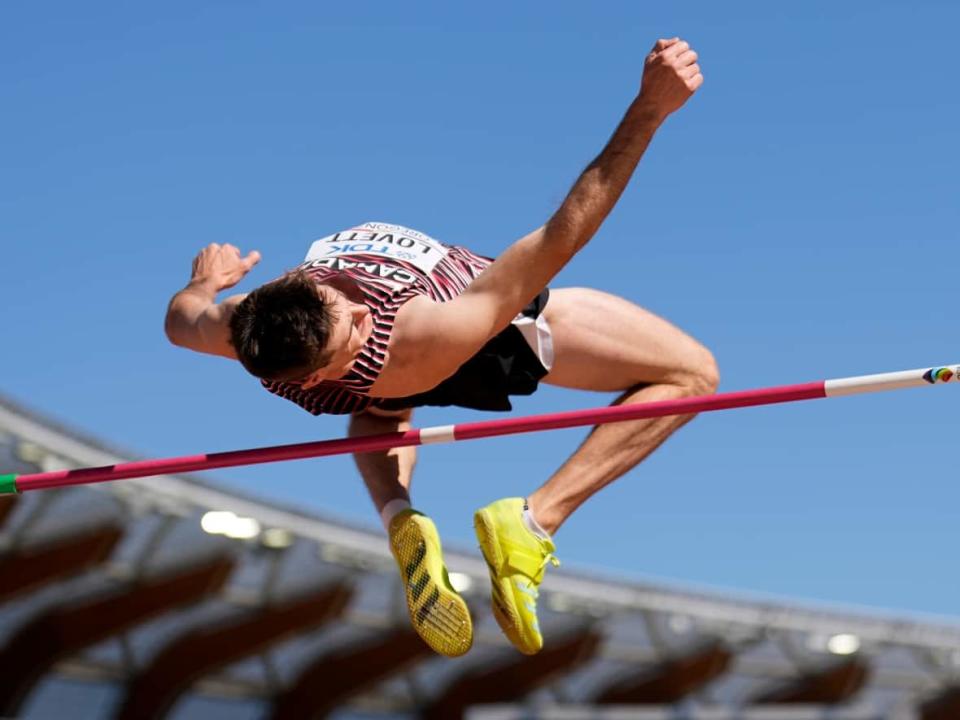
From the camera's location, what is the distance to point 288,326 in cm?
409

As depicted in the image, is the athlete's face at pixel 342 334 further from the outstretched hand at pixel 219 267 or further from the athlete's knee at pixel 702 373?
the athlete's knee at pixel 702 373

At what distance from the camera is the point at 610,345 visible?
4.81m

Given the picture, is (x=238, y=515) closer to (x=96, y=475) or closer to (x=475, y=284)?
(x=96, y=475)

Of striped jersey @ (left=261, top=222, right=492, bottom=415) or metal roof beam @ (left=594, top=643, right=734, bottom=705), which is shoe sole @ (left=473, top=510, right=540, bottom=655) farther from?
metal roof beam @ (left=594, top=643, right=734, bottom=705)

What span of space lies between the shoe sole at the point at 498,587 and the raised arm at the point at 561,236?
28.4 inches

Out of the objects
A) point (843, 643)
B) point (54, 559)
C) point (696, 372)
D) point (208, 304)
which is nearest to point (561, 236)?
point (696, 372)

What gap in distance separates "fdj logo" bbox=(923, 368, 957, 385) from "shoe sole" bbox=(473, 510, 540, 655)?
1423 millimetres

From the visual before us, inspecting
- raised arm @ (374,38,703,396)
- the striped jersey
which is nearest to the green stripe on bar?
the striped jersey

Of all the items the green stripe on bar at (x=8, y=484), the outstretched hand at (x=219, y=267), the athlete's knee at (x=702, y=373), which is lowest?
the athlete's knee at (x=702, y=373)

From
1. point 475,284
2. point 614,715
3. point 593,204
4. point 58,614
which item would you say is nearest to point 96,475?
point 475,284

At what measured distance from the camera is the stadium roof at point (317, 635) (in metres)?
14.9

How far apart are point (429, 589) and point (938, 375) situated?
1.72 metres

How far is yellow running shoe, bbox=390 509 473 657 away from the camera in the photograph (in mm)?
4613

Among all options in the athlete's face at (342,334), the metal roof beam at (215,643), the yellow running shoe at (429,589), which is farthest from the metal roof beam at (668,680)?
the athlete's face at (342,334)
